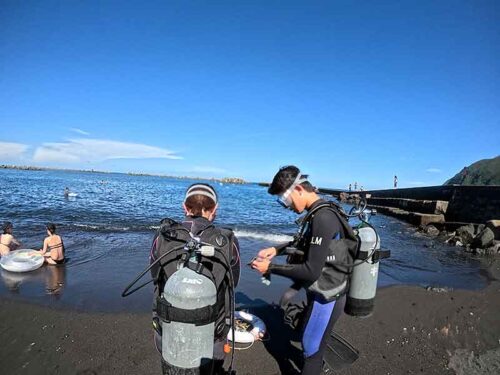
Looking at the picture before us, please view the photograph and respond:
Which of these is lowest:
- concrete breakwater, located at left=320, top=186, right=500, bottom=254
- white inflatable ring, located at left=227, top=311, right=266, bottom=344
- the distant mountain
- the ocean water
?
the ocean water

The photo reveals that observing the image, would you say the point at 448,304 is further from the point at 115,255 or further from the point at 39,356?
the point at 115,255

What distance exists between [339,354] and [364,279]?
1.06m

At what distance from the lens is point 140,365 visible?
12.5ft

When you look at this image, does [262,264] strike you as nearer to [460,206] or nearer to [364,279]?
[364,279]

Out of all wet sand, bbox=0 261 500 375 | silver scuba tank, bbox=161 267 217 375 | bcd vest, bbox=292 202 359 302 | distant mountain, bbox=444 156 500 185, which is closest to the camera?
silver scuba tank, bbox=161 267 217 375

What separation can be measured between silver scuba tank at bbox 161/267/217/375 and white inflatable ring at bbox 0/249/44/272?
23.7 ft

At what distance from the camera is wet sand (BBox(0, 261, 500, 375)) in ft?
12.6

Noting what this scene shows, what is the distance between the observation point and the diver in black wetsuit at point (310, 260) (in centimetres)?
259

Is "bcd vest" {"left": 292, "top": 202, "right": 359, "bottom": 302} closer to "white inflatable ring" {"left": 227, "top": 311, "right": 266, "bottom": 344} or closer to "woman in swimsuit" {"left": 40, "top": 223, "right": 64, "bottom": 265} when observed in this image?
"white inflatable ring" {"left": 227, "top": 311, "right": 266, "bottom": 344}

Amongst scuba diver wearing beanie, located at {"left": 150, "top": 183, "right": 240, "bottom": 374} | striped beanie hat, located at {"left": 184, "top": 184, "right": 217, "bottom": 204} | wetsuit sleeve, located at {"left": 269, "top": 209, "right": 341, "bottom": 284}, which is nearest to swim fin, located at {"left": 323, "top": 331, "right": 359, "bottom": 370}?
wetsuit sleeve, located at {"left": 269, "top": 209, "right": 341, "bottom": 284}

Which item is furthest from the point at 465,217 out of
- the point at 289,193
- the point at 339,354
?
the point at 289,193

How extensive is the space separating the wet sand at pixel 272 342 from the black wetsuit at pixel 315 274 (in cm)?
113

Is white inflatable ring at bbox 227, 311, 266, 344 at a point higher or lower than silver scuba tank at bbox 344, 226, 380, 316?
lower

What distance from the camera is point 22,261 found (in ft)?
24.9
